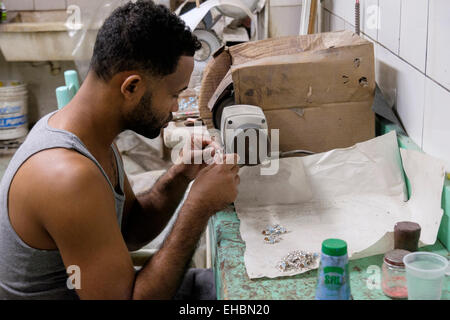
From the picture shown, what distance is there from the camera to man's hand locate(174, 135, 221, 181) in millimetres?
1352


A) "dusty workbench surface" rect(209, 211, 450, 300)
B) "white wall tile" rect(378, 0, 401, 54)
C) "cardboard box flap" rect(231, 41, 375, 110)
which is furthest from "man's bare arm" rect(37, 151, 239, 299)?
"white wall tile" rect(378, 0, 401, 54)

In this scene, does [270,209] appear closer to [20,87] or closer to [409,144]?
[409,144]

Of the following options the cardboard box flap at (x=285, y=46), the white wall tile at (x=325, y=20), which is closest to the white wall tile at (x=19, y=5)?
the white wall tile at (x=325, y=20)

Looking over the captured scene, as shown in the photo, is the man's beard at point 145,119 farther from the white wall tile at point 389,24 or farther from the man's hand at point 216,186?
the white wall tile at point 389,24

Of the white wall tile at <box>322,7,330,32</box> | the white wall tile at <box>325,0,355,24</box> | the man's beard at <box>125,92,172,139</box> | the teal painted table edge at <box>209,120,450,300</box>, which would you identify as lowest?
the teal painted table edge at <box>209,120,450,300</box>

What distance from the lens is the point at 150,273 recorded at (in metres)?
1.05

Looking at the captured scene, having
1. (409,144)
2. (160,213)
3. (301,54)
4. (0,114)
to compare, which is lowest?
(0,114)

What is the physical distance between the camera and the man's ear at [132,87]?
1.10m

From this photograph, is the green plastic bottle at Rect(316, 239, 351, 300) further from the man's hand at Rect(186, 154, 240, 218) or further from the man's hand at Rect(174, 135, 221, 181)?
the man's hand at Rect(174, 135, 221, 181)

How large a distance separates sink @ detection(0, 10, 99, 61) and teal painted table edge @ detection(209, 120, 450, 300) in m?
2.77

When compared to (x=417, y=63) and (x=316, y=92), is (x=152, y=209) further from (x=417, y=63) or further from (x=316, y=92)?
(x=417, y=63)

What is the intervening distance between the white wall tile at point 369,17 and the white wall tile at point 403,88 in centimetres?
7
